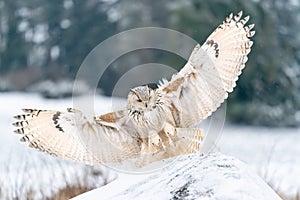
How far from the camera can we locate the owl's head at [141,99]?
4.98 feet

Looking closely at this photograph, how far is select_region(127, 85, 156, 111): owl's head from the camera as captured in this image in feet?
4.98

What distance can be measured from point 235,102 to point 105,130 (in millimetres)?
3662

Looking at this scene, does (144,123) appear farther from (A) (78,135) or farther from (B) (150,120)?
(A) (78,135)

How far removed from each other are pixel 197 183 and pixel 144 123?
0.24 meters

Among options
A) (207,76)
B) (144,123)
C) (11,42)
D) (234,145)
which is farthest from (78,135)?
(11,42)

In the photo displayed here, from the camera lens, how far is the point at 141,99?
1.52m

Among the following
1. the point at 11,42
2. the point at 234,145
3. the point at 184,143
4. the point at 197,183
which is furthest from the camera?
the point at 11,42

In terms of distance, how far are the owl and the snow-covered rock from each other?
107mm

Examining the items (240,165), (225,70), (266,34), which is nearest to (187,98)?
(225,70)

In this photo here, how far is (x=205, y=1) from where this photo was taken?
5.05m

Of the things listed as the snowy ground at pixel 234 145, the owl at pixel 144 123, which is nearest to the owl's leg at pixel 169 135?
the owl at pixel 144 123

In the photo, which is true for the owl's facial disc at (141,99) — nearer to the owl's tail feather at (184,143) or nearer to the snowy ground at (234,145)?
the owl's tail feather at (184,143)

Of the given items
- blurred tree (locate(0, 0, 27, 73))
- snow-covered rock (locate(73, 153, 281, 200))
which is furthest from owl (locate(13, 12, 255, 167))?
blurred tree (locate(0, 0, 27, 73))

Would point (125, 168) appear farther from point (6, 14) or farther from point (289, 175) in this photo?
point (6, 14)
